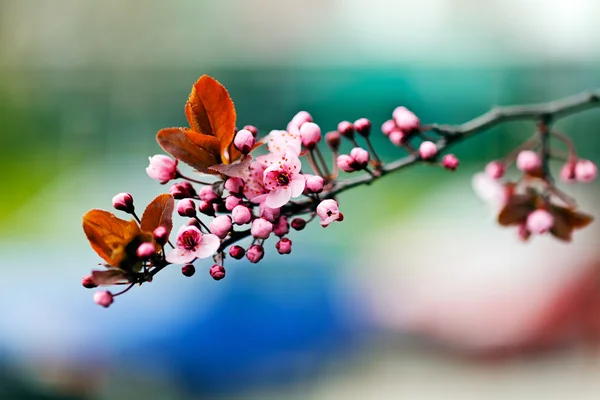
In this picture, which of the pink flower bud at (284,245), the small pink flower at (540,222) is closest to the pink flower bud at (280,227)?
the pink flower bud at (284,245)

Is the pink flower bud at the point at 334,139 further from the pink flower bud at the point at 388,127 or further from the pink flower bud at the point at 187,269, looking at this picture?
the pink flower bud at the point at 187,269

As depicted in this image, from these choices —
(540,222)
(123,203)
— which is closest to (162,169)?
(123,203)

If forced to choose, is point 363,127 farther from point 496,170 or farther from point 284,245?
point 496,170

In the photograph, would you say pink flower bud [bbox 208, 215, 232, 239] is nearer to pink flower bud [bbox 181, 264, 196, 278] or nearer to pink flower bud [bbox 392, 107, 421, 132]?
pink flower bud [bbox 181, 264, 196, 278]

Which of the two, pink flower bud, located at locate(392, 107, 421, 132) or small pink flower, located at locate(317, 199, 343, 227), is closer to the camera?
small pink flower, located at locate(317, 199, 343, 227)

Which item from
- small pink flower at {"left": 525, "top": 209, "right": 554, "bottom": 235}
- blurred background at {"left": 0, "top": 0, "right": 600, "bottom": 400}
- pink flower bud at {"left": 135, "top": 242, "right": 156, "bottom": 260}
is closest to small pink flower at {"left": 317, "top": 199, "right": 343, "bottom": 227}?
pink flower bud at {"left": 135, "top": 242, "right": 156, "bottom": 260}

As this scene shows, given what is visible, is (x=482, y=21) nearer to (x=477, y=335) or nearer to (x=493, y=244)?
(x=493, y=244)
